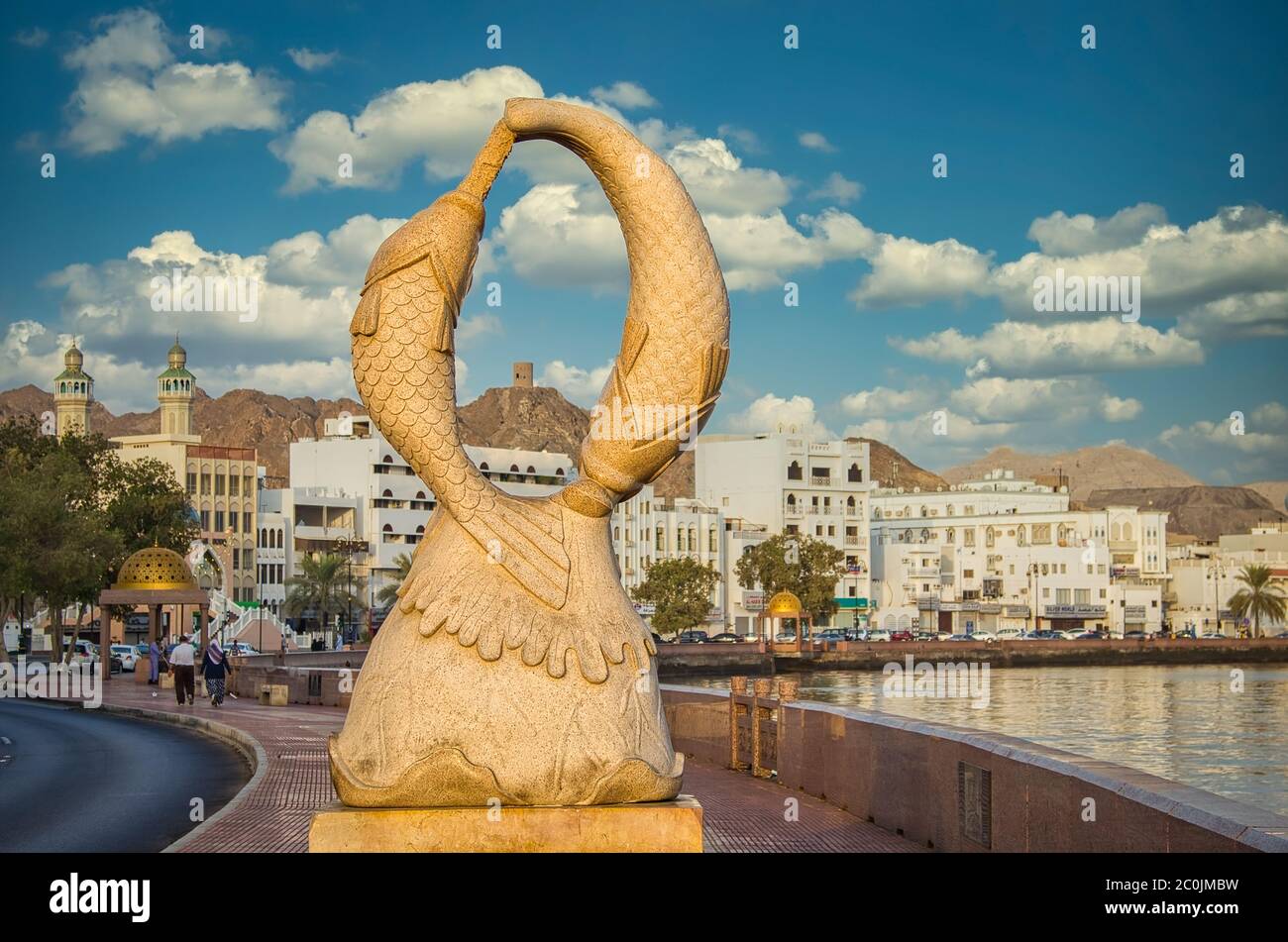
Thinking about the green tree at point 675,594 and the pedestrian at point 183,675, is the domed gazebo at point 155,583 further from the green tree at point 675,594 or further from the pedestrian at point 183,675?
the green tree at point 675,594

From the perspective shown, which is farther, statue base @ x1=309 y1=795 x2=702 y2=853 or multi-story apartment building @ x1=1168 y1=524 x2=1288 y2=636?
multi-story apartment building @ x1=1168 y1=524 x2=1288 y2=636

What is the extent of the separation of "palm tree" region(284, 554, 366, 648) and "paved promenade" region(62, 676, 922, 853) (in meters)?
61.7

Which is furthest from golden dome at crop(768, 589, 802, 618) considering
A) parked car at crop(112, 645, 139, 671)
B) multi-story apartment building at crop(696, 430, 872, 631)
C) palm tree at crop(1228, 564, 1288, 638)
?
palm tree at crop(1228, 564, 1288, 638)

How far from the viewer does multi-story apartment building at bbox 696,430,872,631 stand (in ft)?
346

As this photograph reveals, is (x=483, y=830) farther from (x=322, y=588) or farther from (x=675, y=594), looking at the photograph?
(x=675, y=594)

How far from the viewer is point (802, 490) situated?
106125mm

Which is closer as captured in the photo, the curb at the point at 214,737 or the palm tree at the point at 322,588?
the curb at the point at 214,737

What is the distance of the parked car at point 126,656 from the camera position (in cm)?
5266

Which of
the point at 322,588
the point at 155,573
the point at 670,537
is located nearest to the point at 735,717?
the point at 155,573

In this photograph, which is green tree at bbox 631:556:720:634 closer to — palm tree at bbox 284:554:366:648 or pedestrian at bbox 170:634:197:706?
palm tree at bbox 284:554:366:648

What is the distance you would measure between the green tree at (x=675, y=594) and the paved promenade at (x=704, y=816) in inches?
2587

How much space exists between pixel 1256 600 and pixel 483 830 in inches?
4617

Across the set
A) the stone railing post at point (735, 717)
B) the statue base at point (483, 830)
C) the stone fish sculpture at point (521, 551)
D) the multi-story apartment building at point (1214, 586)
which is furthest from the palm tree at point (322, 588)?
the statue base at point (483, 830)
